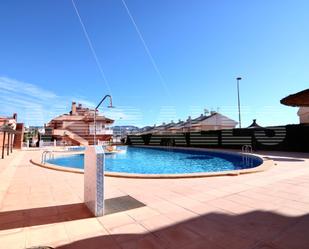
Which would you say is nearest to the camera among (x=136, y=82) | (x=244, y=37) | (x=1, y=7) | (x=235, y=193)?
(x=235, y=193)

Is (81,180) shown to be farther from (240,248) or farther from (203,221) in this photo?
(240,248)

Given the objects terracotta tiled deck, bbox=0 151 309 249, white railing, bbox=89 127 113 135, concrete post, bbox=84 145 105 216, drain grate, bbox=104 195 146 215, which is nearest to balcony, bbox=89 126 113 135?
white railing, bbox=89 127 113 135

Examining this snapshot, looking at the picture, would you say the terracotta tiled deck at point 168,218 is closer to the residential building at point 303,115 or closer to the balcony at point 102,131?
the residential building at point 303,115

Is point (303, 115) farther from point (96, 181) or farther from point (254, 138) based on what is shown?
point (96, 181)

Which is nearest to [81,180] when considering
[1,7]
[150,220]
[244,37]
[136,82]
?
[150,220]

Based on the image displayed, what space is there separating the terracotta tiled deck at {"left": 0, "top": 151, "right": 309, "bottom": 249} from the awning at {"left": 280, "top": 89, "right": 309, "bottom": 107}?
1428 millimetres

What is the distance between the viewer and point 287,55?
10.3 m

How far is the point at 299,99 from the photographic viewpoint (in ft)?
7.22

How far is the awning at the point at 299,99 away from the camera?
2133 mm

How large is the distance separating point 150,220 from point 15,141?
19.0m

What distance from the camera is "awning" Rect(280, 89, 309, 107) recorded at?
2.13 metres

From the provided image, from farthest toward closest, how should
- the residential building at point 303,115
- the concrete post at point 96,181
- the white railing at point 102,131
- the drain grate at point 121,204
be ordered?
the white railing at point 102,131 < the residential building at point 303,115 < the drain grate at point 121,204 < the concrete post at point 96,181

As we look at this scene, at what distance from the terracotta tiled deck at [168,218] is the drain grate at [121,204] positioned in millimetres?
156

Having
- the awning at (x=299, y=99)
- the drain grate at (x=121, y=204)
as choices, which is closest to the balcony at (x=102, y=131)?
the drain grate at (x=121, y=204)
